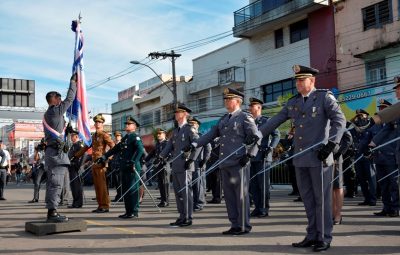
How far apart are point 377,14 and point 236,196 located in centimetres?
1919

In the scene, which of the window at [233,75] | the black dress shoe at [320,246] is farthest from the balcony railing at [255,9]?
the black dress shoe at [320,246]

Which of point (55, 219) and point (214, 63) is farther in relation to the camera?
point (214, 63)

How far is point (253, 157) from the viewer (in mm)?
6777

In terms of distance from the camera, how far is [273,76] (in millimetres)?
28984

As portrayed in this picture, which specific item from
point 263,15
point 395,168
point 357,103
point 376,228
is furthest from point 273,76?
point 376,228

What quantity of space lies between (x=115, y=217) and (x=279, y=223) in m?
3.50

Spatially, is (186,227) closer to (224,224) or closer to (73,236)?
(224,224)

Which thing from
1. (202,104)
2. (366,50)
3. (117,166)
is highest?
(366,50)

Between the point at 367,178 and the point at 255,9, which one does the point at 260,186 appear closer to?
the point at 367,178

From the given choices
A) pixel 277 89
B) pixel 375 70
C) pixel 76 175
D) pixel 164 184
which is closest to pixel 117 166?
pixel 76 175

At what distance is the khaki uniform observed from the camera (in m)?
10.7

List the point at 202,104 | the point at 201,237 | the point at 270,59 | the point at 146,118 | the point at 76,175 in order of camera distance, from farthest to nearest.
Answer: the point at 146,118
the point at 202,104
the point at 270,59
the point at 76,175
the point at 201,237

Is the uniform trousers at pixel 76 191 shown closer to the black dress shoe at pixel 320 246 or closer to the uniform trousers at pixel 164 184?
the uniform trousers at pixel 164 184

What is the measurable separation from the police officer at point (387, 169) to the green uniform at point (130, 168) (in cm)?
456
